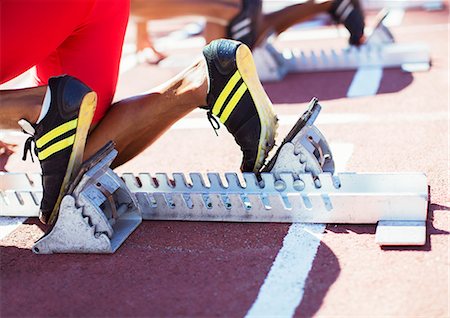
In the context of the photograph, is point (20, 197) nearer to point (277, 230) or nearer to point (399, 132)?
point (277, 230)

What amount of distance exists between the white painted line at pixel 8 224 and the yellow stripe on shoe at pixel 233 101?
99 centimetres

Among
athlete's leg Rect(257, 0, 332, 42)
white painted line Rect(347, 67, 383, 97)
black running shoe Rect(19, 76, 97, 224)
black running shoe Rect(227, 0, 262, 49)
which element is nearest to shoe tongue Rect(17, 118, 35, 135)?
black running shoe Rect(19, 76, 97, 224)

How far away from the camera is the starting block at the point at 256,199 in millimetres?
2865

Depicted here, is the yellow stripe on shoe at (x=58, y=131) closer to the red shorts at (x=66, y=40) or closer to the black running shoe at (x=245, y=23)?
the red shorts at (x=66, y=40)

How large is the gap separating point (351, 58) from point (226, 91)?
271 cm

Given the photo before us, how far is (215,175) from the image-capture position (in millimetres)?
3123

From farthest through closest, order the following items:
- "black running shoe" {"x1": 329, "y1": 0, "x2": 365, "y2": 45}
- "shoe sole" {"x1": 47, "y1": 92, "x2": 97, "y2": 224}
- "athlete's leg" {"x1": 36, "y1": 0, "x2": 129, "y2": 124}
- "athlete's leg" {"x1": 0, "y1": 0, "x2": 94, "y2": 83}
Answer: "black running shoe" {"x1": 329, "y1": 0, "x2": 365, "y2": 45} < "athlete's leg" {"x1": 36, "y1": 0, "x2": 129, "y2": 124} < "shoe sole" {"x1": 47, "y1": 92, "x2": 97, "y2": 224} < "athlete's leg" {"x1": 0, "y1": 0, "x2": 94, "y2": 83}

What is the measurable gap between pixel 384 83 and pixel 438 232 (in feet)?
7.63

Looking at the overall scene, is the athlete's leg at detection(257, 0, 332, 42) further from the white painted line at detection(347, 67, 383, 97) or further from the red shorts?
the red shorts

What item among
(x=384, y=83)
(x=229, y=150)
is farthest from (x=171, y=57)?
(x=229, y=150)

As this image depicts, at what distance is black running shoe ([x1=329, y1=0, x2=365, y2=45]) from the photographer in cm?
567

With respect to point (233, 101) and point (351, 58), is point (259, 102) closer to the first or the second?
point (233, 101)

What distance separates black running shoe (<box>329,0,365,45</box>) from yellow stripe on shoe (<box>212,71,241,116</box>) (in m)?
2.89

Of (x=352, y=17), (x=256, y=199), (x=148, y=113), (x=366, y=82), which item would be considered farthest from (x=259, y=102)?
(x=352, y=17)
